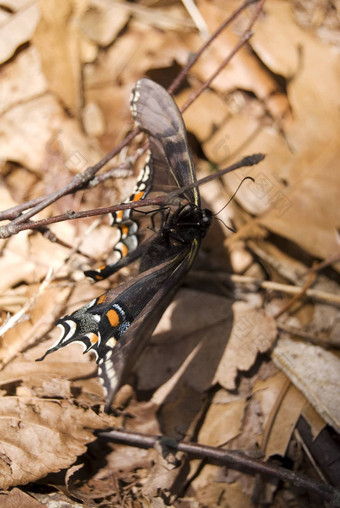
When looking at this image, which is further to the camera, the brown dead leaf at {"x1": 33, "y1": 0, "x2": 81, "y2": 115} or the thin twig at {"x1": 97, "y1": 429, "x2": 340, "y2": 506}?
the brown dead leaf at {"x1": 33, "y1": 0, "x2": 81, "y2": 115}

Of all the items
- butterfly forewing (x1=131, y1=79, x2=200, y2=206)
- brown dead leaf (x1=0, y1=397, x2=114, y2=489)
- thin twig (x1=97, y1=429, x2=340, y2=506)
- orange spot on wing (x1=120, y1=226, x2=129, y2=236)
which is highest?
butterfly forewing (x1=131, y1=79, x2=200, y2=206)

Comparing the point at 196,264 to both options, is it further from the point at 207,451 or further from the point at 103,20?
the point at 103,20

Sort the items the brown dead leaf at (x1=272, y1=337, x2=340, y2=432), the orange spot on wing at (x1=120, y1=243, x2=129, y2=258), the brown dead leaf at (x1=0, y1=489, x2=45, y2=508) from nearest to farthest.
→ the brown dead leaf at (x1=0, y1=489, x2=45, y2=508) → the brown dead leaf at (x1=272, y1=337, x2=340, y2=432) → the orange spot on wing at (x1=120, y1=243, x2=129, y2=258)

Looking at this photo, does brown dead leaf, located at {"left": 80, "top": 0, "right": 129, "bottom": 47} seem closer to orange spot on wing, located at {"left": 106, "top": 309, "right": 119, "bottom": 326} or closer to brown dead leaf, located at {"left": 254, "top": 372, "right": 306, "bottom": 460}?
orange spot on wing, located at {"left": 106, "top": 309, "right": 119, "bottom": 326}

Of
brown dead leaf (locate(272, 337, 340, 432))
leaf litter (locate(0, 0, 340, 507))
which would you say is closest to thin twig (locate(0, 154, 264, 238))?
leaf litter (locate(0, 0, 340, 507))

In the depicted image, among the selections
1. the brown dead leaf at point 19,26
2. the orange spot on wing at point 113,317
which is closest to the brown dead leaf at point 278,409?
the orange spot on wing at point 113,317

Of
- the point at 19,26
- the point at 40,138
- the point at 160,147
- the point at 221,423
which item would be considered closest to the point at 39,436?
the point at 221,423

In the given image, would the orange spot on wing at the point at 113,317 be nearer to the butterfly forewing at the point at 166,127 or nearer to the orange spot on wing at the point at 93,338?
the orange spot on wing at the point at 93,338
